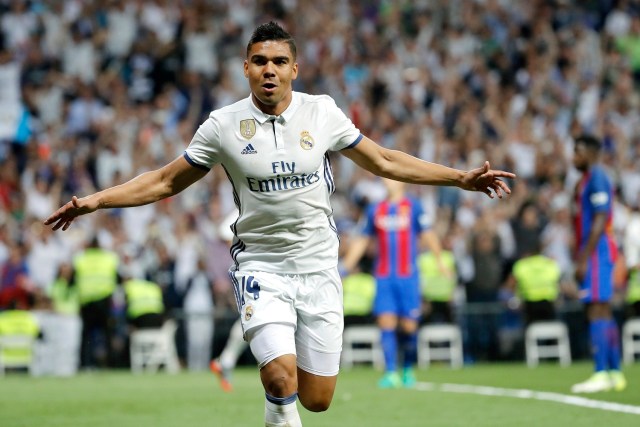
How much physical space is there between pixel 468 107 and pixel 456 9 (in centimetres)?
360

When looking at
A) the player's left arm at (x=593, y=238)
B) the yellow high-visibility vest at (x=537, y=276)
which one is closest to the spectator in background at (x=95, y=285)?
the yellow high-visibility vest at (x=537, y=276)

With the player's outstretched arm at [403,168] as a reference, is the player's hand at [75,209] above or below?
below

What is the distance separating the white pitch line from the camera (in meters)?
11.6

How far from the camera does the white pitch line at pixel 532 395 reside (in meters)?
11.6

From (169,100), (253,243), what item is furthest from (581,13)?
(253,243)

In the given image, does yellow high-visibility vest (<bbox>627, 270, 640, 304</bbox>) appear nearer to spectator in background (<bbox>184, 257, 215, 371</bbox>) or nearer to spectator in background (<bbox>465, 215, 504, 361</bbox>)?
spectator in background (<bbox>465, 215, 504, 361</bbox>)

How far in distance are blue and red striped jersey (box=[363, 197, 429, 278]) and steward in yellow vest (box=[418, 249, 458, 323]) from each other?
4596mm

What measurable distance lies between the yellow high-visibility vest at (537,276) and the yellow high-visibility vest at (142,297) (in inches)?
229

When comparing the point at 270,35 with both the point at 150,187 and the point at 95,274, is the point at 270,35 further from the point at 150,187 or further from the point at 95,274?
the point at 95,274

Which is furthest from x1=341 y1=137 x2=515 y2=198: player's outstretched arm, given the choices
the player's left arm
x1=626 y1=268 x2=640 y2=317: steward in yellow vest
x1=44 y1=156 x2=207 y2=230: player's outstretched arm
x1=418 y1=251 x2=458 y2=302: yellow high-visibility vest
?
x1=418 y1=251 x2=458 y2=302: yellow high-visibility vest

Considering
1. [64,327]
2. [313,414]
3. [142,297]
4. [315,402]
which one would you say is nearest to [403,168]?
[315,402]

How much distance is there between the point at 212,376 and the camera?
19250 mm

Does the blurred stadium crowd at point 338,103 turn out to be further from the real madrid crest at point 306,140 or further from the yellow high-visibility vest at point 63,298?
the real madrid crest at point 306,140

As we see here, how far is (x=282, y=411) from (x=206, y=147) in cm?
163
